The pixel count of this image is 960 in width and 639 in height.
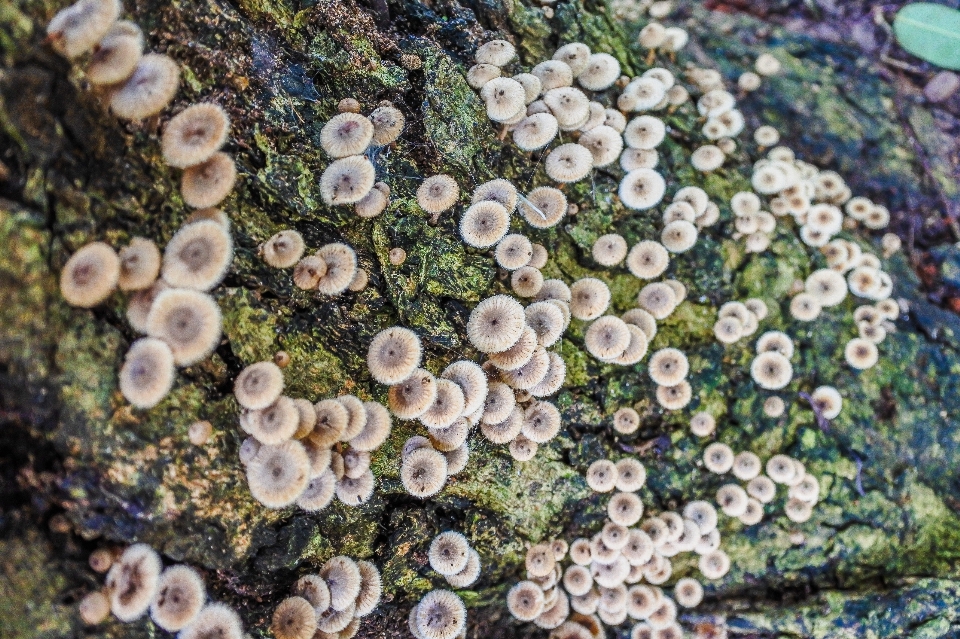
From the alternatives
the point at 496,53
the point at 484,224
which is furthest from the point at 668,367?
the point at 496,53

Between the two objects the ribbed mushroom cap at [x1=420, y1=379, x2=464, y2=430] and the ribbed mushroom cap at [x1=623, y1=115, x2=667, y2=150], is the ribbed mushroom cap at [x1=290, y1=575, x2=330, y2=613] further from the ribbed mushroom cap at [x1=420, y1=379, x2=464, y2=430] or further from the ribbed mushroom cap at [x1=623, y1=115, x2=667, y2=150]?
the ribbed mushroom cap at [x1=623, y1=115, x2=667, y2=150]

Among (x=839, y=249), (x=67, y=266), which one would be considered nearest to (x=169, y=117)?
(x=67, y=266)

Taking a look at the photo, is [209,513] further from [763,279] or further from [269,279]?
[763,279]

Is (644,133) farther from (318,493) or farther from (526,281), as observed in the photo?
(318,493)

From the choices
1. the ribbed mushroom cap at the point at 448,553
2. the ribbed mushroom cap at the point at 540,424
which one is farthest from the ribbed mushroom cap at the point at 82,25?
the ribbed mushroom cap at the point at 448,553

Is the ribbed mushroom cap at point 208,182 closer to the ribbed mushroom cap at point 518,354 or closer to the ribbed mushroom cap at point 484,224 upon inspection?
the ribbed mushroom cap at point 484,224
